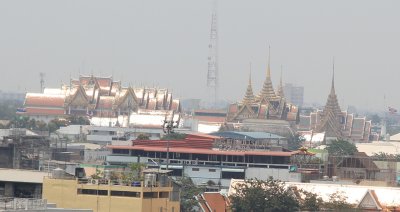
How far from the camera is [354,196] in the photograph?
65.9 metres

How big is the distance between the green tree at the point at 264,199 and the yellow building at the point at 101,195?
14331mm

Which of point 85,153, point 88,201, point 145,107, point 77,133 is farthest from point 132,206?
point 145,107

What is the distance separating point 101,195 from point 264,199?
16372mm

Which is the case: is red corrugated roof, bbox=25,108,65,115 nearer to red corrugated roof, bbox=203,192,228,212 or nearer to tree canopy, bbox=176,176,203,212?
tree canopy, bbox=176,176,203,212

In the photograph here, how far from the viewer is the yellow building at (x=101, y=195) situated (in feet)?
156

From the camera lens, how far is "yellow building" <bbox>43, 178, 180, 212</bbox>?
47.5m

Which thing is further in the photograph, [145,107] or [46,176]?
[145,107]

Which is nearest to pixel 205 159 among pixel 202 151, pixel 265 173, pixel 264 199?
pixel 202 151

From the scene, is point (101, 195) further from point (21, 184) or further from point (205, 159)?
point (205, 159)

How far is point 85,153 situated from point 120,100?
255 ft

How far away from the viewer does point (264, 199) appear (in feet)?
210

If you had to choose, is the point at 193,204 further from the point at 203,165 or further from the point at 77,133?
the point at 77,133

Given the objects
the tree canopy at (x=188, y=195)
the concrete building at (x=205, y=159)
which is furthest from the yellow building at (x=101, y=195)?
the concrete building at (x=205, y=159)

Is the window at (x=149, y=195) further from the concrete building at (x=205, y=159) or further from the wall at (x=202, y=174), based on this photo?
the wall at (x=202, y=174)
